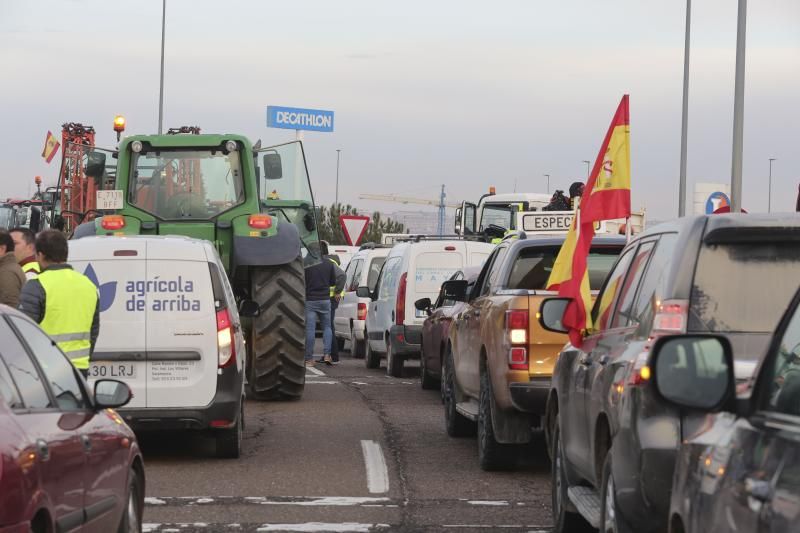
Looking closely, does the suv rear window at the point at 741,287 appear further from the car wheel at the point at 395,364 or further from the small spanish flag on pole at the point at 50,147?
the small spanish flag on pole at the point at 50,147

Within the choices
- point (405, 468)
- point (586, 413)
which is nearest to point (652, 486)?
point (586, 413)

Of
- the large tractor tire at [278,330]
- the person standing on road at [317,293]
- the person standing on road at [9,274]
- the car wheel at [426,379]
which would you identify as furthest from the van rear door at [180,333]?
the person standing on road at [317,293]

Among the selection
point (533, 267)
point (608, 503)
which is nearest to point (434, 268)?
point (533, 267)

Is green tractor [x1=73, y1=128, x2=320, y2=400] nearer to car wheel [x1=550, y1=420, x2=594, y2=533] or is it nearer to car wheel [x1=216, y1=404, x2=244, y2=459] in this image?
car wheel [x1=216, y1=404, x2=244, y2=459]

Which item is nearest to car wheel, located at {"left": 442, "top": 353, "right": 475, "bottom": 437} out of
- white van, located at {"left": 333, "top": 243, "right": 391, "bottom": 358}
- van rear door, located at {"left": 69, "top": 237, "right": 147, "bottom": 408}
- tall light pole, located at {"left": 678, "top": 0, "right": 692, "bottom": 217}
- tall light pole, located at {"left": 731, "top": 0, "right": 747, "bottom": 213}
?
van rear door, located at {"left": 69, "top": 237, "right": 147, "bottom": 408}

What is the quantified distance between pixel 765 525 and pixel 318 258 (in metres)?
16.6

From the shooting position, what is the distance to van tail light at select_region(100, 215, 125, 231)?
16.5m

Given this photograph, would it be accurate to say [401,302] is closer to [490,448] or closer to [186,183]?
[186,183]

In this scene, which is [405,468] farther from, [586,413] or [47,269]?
[586,413]

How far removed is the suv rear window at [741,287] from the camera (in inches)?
264

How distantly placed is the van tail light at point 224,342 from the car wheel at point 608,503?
5723 mm

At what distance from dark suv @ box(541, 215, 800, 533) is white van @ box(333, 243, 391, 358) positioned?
65.3 feet

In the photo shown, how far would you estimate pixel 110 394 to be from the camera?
23.3ft

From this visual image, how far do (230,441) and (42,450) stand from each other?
22.3 ft
